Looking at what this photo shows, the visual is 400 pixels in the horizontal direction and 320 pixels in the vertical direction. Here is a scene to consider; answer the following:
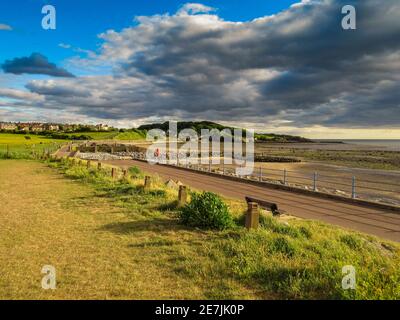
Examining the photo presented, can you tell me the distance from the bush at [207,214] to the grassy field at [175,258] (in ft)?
1.03

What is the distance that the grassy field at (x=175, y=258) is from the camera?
5.22 meters

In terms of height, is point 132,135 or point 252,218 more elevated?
point 132,135

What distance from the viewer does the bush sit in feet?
28.7

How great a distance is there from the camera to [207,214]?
888 centimetres

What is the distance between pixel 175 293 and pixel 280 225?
13.8 ft

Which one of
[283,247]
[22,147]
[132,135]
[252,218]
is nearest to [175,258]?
[283,247]

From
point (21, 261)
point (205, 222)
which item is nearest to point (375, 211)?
point (205, 222)

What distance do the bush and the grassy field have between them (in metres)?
0.31

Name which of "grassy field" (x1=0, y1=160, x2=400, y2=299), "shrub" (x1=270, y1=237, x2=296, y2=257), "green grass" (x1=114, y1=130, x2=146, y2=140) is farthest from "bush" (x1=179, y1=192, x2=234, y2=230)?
"green grass" (x1=114, y1=130, x2=146, y2=140)

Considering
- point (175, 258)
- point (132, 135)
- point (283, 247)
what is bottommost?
point (175, 258)

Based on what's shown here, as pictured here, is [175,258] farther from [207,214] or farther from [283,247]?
[207,214]

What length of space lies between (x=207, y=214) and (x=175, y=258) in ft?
7.68

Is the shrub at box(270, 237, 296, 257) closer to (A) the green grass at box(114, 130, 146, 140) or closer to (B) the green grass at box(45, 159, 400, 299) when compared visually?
(B) the green grass at box(45, 159, 400, 299)
